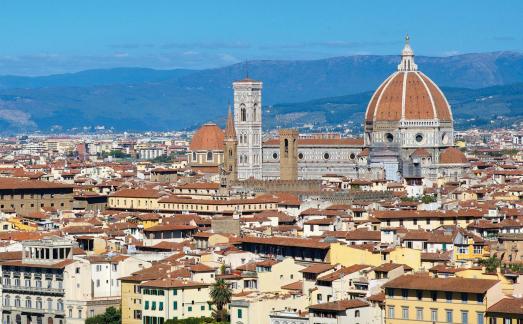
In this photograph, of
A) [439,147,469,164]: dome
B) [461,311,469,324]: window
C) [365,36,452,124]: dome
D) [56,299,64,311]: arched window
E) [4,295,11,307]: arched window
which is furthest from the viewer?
[365,36,452,124]: dome

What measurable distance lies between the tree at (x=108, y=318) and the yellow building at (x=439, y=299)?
11729mm

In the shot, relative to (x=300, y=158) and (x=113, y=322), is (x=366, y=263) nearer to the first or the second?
(x=113, y=322)

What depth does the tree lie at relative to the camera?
60.7 metres

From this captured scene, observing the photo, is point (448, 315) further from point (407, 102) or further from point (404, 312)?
point (407, 102)

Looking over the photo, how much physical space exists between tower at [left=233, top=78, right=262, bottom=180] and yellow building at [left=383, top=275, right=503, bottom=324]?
96986 mm

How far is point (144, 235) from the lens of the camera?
251ft

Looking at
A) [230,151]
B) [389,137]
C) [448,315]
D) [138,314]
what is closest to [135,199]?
[230,151]

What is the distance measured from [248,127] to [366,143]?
10518mm

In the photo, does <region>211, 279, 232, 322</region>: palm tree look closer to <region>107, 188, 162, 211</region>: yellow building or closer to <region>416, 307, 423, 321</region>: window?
<region>416, 307, 423, 321</region>: window

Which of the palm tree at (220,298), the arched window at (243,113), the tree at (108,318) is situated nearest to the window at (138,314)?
the tree at (108,318)

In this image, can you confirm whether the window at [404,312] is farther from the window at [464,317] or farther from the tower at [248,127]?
the tower at [248,127]

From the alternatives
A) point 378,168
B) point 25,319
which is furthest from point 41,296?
point 378,168

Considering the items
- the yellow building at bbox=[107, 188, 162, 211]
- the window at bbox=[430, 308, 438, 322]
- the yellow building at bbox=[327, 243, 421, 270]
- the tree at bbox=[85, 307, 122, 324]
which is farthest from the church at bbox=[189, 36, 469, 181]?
the window at bbox=[430, 308, 438, 322]

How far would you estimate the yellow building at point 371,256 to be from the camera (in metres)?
60.5
